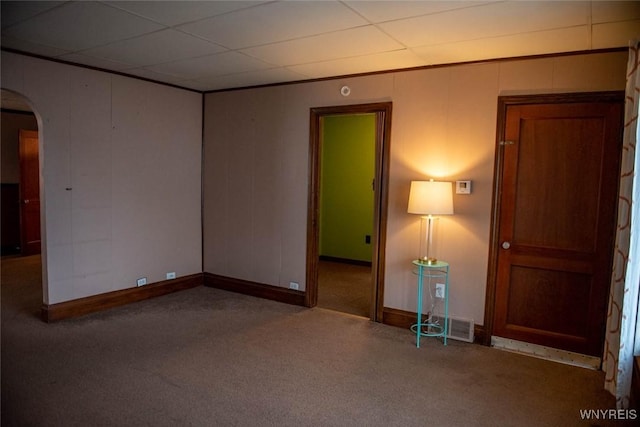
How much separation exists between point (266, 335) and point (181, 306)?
51.5 inches

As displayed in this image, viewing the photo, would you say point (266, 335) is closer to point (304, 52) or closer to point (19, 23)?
point (304, 52)

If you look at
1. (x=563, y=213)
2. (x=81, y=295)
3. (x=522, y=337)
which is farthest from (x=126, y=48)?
(x=522, y=337)

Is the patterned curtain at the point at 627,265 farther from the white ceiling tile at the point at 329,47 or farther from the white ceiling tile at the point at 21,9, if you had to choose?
the white ceiling tile at the point at 21,9

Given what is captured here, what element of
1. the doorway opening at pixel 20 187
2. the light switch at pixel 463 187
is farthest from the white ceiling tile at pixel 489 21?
the doorway opening at pixel 20 187

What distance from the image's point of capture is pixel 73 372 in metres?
3.04

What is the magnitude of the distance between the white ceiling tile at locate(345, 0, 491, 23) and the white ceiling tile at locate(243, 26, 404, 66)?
26 centimetres

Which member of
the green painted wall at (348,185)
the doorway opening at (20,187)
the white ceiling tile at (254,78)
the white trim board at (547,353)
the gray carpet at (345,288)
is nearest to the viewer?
the white trim board at (547,353)

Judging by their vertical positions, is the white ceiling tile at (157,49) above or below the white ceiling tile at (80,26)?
above

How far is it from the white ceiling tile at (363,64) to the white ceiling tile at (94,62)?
5.63 feet

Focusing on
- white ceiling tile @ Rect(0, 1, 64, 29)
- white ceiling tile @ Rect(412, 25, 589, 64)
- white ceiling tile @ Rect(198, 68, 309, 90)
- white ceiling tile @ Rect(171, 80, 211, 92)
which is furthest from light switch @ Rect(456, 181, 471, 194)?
white ceiling tile @ Rect(0, 1, 64, 29)

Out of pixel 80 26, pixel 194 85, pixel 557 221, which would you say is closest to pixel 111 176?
pixel 194 85

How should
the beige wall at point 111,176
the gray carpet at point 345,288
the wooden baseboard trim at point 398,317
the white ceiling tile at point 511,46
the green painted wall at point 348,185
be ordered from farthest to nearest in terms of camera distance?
the green painted wall at point 348,185
the gray carpet at point 345,288
the wooden baseboard trim at point 398,317
the beige wall at point 111,176
the white ceiling tile at point 511,46

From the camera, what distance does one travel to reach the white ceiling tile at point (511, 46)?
2.94m

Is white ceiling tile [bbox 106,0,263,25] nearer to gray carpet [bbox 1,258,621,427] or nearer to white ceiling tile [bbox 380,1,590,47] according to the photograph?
white ceiling tile [bbox 380,1,590,47]
